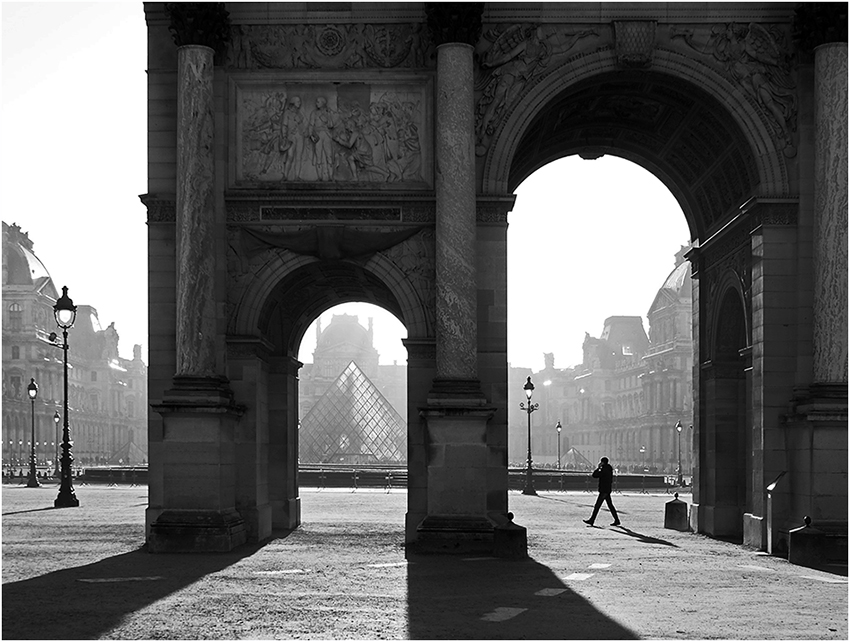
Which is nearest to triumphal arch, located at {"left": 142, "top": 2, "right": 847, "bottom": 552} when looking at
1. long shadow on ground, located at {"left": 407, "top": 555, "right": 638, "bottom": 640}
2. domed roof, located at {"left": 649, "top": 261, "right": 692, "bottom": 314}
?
long shadow on ground, located at {"left": 407, "top": 555, "right": 638, "bottom": 640}

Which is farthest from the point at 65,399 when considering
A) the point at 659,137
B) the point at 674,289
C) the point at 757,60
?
the point at 674,289

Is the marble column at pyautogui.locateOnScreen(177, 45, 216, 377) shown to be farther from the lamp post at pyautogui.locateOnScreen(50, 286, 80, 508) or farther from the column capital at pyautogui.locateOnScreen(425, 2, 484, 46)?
the lamp post at pyautogui.locateOnScreen(50, 286, 80, 508)

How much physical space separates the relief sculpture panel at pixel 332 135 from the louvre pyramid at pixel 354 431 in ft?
297

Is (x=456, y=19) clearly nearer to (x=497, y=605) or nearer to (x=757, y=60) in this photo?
(x=757, y=60)

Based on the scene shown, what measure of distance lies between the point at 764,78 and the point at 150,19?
1155 centimetres

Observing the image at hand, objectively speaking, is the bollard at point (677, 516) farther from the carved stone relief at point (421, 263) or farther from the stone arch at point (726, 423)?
the carved stone relief at point (421, 263)

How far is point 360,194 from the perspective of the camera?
23.4m

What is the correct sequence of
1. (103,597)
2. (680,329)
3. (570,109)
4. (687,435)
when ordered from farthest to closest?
(680,329) < (687,435) < (570,109) < (103,597)

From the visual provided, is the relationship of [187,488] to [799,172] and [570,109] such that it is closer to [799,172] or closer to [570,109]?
[570,109]

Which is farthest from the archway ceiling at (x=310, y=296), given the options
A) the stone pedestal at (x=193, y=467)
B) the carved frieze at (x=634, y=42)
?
the carved frieze at (x=634, y=42)

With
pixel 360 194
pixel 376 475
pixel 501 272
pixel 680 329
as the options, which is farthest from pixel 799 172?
pixel 680 329

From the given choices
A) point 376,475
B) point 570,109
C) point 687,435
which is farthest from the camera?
point 687,435

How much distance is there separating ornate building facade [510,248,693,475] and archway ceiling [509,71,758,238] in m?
68.9

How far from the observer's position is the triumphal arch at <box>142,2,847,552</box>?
73.7ft
